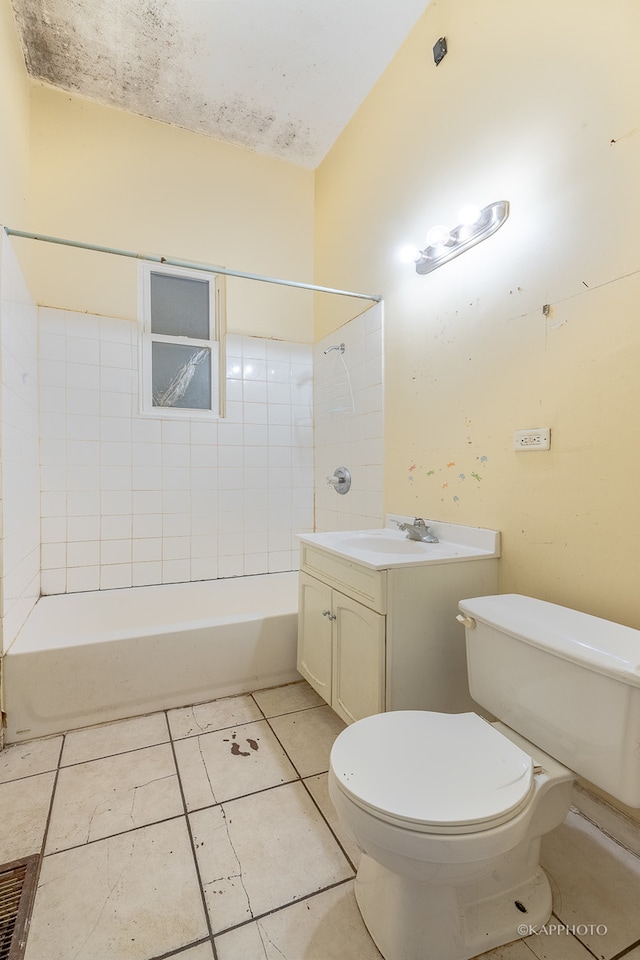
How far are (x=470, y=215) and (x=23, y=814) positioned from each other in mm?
2422

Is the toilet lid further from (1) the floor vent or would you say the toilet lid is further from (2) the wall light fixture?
(2) the wall light fixture

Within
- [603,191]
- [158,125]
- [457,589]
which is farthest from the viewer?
[158,125]

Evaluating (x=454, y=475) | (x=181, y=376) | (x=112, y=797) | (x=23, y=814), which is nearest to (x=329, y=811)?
(x=112, y=797)

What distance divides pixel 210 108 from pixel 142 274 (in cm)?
97

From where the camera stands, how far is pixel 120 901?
3.30 feet

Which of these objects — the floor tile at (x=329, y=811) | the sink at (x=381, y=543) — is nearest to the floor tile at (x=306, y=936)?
the floor tile at (x=329, y=811)

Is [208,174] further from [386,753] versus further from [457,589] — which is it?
[386,753]

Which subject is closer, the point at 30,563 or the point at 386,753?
the point at 386,753

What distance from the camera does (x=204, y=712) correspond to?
1.78 m

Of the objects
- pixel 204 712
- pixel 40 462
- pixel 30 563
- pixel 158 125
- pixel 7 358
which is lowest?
pixel 204 712

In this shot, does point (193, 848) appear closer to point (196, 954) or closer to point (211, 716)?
point (196, 954)

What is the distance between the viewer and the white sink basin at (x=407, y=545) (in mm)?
1424

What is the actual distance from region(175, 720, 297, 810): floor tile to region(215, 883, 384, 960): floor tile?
1.30 ft

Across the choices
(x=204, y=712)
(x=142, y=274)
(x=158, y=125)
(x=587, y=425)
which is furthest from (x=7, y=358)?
(x=587, y=425)
